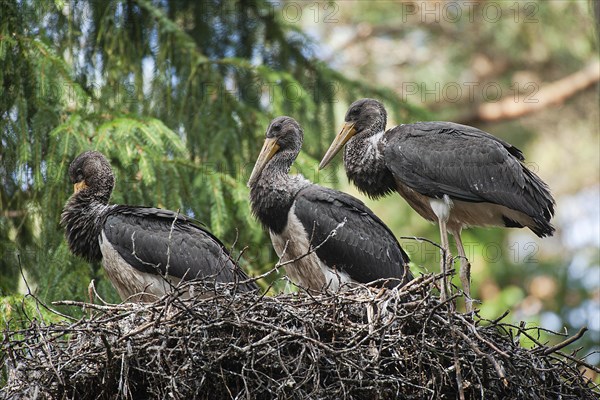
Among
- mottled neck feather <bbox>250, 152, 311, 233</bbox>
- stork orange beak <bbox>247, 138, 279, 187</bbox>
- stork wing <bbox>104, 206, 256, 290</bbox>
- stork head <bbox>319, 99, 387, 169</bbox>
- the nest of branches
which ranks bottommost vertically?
the nest of branches

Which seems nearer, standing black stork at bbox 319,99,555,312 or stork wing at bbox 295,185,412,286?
stork wing at bbox 295,185,412,286

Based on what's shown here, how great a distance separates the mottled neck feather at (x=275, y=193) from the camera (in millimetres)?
7363

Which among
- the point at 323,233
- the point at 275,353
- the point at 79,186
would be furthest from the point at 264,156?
the point at 275,353

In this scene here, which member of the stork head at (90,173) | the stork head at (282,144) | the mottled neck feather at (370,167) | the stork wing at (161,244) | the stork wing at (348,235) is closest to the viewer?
the stork wing at (161,244)

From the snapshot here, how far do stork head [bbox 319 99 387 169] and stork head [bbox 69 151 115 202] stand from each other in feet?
5.21

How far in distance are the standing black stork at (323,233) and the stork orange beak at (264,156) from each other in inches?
1.4

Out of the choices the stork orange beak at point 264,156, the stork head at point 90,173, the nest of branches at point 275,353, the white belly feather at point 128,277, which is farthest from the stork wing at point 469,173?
the stork head at point 90,173

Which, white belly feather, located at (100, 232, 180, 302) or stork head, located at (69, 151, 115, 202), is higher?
stork head, located at (69, 151, 115, 202)

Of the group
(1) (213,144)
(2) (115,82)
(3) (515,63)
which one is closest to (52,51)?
(2) (115,82)

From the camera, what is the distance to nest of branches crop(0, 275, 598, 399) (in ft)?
18.4

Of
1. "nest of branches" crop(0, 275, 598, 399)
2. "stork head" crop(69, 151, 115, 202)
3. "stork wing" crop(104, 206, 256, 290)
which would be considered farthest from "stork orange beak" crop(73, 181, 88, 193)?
"nest of branches" crop(0, 275, 598, 399)

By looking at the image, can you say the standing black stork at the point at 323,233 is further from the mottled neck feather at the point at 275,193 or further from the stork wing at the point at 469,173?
the stork wing at the point at 469,173

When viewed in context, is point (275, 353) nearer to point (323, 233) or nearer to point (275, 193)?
point (323, 233)

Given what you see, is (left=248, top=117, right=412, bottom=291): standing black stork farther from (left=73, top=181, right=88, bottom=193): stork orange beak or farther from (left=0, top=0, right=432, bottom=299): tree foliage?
(left=73, top=181, right=88, bottom=193): stork orange beak
